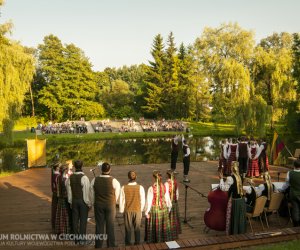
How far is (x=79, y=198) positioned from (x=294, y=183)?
407cm

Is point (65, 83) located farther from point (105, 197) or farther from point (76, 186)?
point (105, 197)

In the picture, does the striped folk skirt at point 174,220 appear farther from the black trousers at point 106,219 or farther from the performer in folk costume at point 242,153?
the performer in folk costume at point 242,153

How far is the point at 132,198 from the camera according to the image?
5.19 m

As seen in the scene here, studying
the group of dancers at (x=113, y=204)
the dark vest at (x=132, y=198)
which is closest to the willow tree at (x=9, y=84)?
the group of dancers at (x=113, y=204)

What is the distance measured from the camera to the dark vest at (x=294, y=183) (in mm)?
5887

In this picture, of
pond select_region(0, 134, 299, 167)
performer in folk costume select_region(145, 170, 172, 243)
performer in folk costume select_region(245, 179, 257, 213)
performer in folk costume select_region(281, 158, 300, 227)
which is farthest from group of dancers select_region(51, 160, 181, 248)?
pond select_region(0, 134, 299, 167)

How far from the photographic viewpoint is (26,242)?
5.86m

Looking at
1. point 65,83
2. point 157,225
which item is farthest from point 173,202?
point 65,83

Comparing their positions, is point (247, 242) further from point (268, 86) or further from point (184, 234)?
point (268, 86)

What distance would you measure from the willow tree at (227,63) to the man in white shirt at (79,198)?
22460mm

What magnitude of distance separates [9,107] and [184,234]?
13.7m

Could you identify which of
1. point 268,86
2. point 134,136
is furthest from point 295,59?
point 134,136

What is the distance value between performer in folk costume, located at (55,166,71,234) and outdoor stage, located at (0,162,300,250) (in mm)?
337

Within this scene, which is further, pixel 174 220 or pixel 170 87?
pixel 170 87
